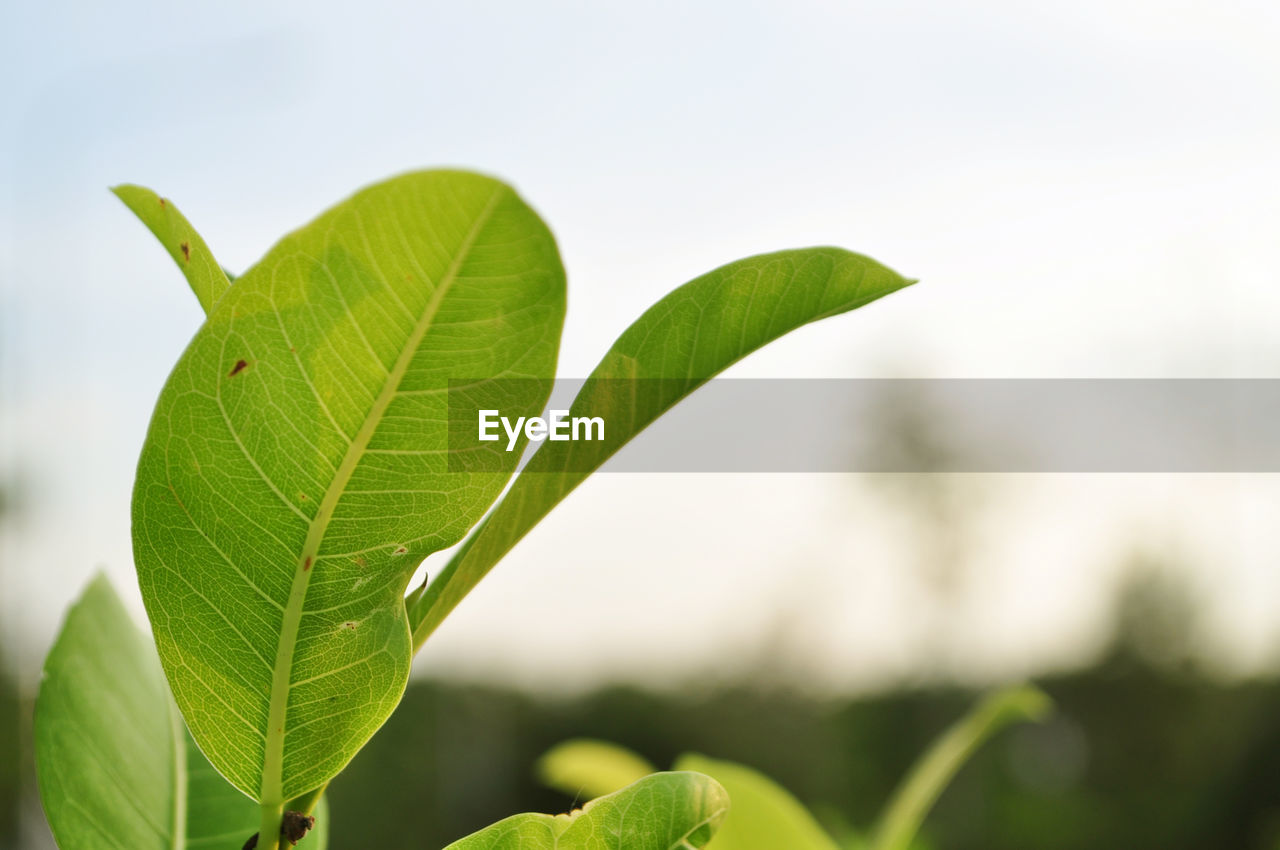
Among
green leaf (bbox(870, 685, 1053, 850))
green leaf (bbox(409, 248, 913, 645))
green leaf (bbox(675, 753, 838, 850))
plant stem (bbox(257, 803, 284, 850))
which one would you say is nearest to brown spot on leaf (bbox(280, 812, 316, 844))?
plant stem (bbox(257, 803, 284, 850))

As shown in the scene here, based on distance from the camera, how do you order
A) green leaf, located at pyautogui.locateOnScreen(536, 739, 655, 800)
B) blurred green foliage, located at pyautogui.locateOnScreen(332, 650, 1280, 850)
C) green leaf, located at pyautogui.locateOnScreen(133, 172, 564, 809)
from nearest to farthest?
green leaf, located at pyautogui.locateOnScreen(133, 172, 564, 809)
green leaf, located at pyautogui.locateOnScreen(536, 739, 655, 800)
blurred green foliage, located at pyautogui.locateOnScreen(332, 650, 1280, 850)

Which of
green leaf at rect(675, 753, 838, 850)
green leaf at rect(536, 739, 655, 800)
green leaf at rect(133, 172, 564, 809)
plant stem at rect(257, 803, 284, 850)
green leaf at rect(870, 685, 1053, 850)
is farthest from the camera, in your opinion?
green leaf at rect(536, 739, 655, 800)

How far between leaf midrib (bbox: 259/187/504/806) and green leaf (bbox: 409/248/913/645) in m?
0.08

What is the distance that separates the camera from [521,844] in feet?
1.32

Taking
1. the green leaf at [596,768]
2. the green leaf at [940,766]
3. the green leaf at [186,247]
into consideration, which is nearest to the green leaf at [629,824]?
the green leaf at [186,247]

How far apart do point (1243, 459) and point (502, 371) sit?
46.0 feet

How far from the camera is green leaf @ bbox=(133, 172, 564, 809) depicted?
0.28m

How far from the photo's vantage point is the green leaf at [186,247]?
388mm

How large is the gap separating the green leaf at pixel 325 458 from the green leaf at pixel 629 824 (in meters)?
0.08

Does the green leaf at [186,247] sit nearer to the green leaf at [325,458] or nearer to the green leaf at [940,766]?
the green leaf at [325,458]

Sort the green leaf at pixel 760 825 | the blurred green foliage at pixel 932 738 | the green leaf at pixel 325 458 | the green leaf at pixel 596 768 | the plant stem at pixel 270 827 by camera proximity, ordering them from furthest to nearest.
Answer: the blurred green foliage at pixel 932 738
the green leaf at pixel 596 768
the green leaf at pixel 760 825
the plant stem at pixel 270 827
the green leaf at pixel 325 458

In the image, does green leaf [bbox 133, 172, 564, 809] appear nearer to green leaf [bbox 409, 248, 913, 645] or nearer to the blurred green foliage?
green leaf [bbox 409, 248, 913, 645]

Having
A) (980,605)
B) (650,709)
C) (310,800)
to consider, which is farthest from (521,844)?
(980,605)

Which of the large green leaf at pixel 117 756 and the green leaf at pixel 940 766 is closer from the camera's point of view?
the large green leaf at pixel 117 756
